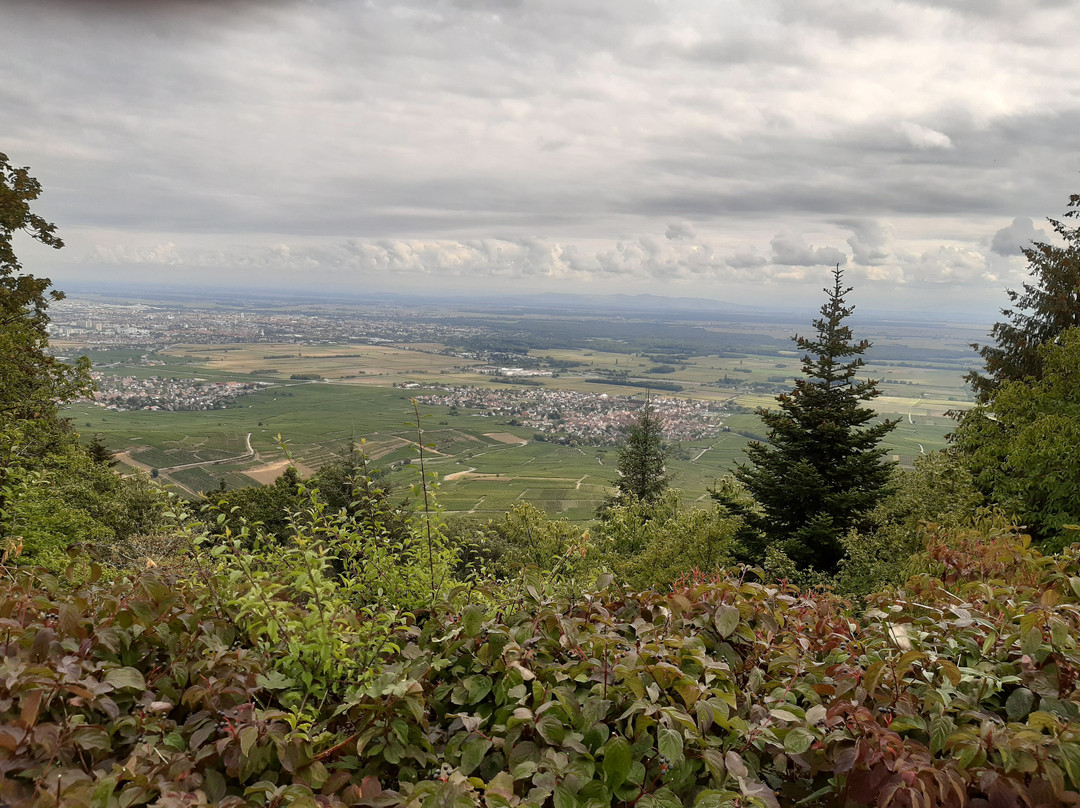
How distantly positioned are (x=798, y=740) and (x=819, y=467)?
23599 millimetres

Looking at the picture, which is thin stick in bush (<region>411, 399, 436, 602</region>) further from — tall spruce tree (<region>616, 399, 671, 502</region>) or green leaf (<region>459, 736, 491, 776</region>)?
tall spruce tree (<region>616, 399, 671, 502</region>)

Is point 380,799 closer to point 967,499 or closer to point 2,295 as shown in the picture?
point 967,499

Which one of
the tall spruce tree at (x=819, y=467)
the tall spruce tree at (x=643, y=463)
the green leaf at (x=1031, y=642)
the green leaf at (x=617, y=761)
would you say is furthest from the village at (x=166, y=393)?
A: the green leaf at (x=1031, y=642)

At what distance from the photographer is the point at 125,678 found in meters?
2.18

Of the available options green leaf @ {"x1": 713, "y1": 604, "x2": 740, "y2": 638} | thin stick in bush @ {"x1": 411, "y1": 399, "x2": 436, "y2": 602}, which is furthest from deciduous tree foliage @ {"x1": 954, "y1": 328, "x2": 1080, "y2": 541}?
thin stick in bush @ {"x1": 411, "y1": 399, "x2": 436, "y2": 602}

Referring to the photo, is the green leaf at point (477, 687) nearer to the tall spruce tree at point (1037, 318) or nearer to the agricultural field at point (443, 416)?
the agricultural field at point (443, 416)

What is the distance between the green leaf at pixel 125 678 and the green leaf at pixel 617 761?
1761mm

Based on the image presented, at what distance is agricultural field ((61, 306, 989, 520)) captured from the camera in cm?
6506

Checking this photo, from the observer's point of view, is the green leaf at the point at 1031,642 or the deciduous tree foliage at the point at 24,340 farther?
the deciduous tree foliage at the point at 24,340

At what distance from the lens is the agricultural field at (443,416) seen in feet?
213

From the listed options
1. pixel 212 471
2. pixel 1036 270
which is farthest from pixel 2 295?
pixel 212 471

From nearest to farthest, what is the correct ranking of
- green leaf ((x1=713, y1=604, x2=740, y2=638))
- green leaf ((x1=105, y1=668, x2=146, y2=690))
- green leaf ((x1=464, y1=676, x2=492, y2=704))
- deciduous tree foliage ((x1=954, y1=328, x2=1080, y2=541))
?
green leaf ((x1=105, y1=668, x2=146, y2=690)) < green leaf ((x1=464, y1=676, x2=492, y2=704)) < green leaf ((x1=713, y1=604, x2=740, y2=638)) < deciduous tree foliage ((x1=954, y1=328, x2=1080, y2=541))

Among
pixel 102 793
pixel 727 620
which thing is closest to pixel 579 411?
pixel 727 620

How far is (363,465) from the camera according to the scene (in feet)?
15.4
